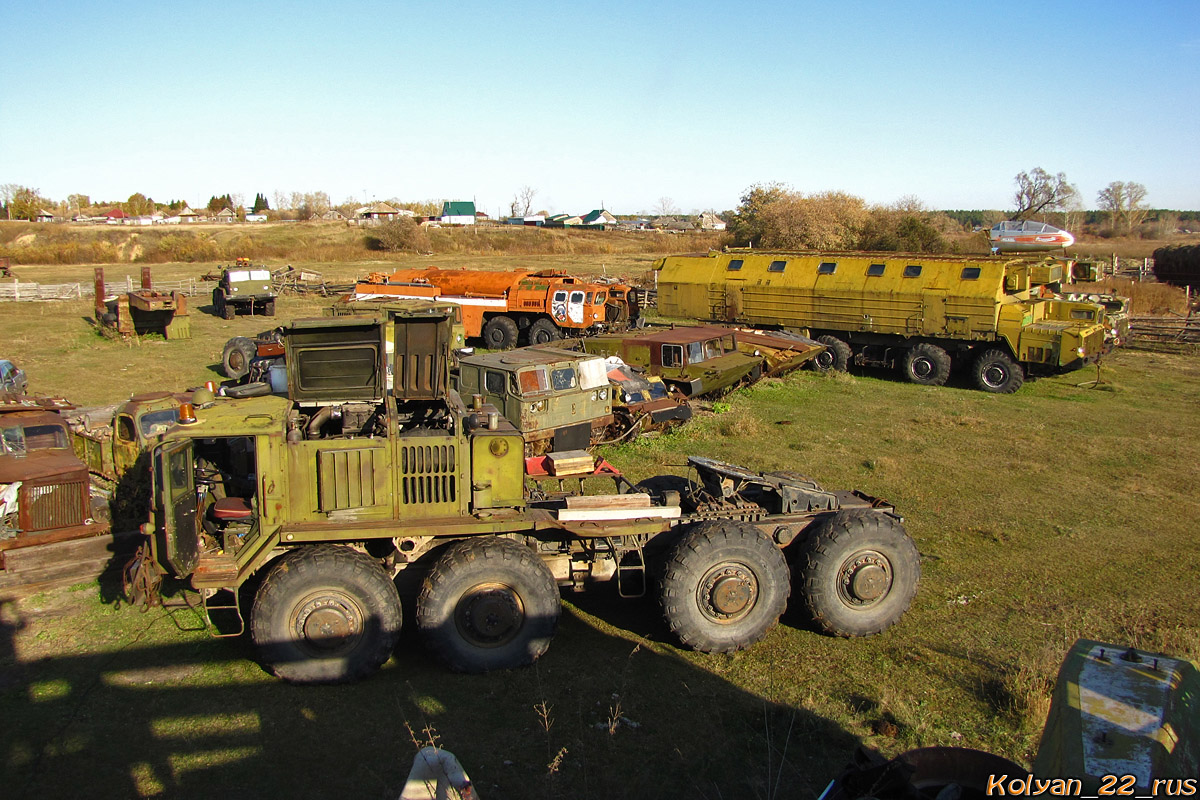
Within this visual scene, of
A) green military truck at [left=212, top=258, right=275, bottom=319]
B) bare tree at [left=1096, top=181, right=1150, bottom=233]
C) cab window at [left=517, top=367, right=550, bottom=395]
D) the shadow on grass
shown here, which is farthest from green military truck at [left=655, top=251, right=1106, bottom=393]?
bare tree at [left=1096, top=181, right=1150, bottom=233]

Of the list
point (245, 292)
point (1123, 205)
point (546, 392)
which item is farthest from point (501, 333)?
point (1123, 205)

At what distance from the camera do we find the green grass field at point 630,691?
5230 millimetres

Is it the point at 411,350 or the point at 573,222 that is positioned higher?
the point at 573,222

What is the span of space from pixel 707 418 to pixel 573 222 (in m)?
83.0

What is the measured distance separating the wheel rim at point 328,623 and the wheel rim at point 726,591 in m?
2.66

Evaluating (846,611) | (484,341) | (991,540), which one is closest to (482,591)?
(846,611)

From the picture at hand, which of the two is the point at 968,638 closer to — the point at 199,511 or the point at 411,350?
the point at 411,350

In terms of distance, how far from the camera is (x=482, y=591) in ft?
20.3

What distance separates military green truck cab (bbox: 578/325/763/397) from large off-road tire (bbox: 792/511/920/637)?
844 cm

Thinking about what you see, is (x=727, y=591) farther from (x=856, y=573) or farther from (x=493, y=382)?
(x=493, y=382)

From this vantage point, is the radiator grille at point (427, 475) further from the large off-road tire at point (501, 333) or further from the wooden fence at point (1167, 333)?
the wooden fence at point (1167, 333)

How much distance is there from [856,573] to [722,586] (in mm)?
1190

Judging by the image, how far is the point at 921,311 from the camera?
1911cm

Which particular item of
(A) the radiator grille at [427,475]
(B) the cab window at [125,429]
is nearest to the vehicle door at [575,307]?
(B) the cab window at [125,429]
